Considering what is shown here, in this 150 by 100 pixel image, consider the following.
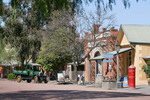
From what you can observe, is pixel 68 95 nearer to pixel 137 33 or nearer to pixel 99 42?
pixel 137 33

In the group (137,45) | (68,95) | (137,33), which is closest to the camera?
(68,95)

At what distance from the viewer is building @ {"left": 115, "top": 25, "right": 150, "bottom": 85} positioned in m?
30.4

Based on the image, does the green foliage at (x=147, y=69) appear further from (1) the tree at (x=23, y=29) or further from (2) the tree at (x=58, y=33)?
(1) the tree at (x=23, y=29)

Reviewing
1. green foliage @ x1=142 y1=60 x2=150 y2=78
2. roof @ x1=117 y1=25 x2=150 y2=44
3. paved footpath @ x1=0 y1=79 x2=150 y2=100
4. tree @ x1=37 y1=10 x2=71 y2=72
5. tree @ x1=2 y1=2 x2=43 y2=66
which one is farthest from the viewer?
tree @ x1=2 y1=2 x2=43 y2=66

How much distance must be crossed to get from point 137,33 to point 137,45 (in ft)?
6.89

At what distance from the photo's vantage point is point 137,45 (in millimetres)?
30594

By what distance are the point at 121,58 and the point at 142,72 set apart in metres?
5.54

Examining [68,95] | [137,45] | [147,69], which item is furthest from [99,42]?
[68,95]

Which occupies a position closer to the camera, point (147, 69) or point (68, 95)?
point (68, 95)

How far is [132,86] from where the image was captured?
24.6 meters

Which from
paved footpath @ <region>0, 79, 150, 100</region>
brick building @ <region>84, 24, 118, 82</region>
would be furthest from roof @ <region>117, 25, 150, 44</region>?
paved footpath @ <region>0, 79, 150, 100</region>

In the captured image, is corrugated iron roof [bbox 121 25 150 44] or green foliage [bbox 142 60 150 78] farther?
corrugated iron roof [bbox 121 25 150 44]

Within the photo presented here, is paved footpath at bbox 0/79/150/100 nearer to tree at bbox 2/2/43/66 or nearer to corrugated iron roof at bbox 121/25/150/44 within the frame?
corrugated iron roof at bbox 121/25/150/44

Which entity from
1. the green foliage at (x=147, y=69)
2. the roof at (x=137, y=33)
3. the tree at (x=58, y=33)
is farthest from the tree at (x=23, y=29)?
the green foliage at (x=147, y=69)
